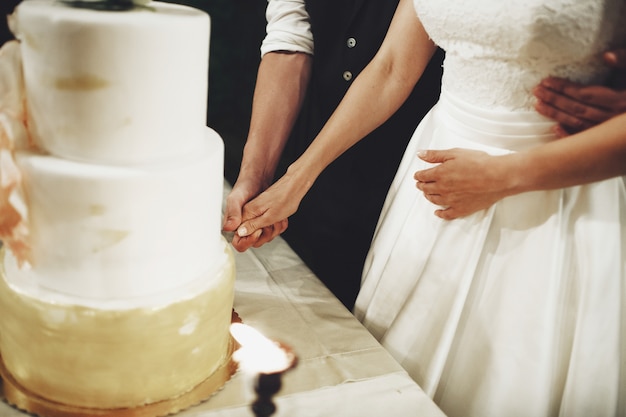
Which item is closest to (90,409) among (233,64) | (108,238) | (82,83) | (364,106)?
(108,238)

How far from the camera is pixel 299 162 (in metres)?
1.38

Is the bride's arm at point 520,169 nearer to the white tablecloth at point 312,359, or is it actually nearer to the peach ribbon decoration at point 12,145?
the white tablecloth at point 312,359

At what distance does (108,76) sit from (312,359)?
640 mm

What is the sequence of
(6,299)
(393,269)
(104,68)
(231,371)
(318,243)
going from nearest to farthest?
(104,68) → (6,299) → (231,371) → (393,269) → (318,243)

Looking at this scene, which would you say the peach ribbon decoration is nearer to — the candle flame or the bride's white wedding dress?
the candle flame

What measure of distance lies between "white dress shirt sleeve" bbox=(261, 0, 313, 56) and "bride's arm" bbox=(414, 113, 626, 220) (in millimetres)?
714

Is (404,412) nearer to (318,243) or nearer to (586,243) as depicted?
(586,243)

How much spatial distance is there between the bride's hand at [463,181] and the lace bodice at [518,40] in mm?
150

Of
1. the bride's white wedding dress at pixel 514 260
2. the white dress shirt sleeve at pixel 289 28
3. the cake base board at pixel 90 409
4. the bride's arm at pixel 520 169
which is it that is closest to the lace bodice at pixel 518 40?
the bride's white wedding dress at pixel 514 260

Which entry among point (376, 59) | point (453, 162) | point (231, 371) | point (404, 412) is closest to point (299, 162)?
point (376, 59)

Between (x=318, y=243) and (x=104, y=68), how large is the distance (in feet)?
4.28

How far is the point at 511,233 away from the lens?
43.8 inches

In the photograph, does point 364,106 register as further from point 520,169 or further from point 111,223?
point 111,223

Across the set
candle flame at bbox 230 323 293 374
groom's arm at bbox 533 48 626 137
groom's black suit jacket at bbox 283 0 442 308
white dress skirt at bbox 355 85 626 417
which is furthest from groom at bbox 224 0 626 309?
groom's arm at bbox 533 48 626 137
